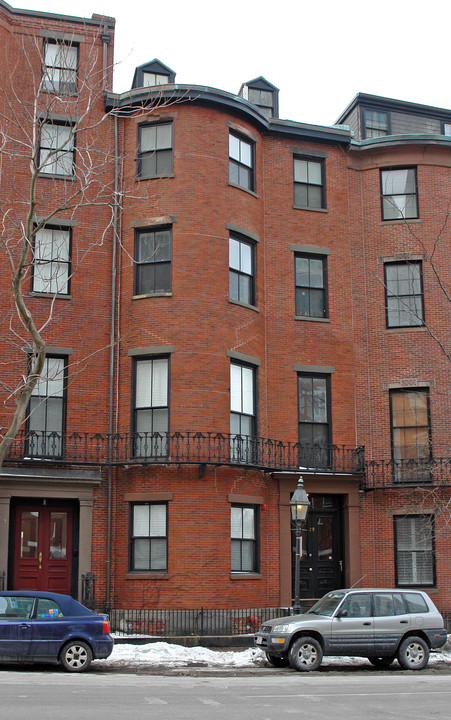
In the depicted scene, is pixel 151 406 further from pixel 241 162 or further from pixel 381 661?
pixel 381 661

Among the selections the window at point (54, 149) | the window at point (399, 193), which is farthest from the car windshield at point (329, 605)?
the window at point (54, 149)

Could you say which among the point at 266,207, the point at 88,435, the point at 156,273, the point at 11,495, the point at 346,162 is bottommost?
the point at 11,495

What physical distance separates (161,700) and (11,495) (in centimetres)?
960

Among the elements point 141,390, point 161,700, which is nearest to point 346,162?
point 141,390

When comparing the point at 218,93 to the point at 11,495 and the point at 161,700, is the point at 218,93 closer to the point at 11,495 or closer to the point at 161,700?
the point at 11,495

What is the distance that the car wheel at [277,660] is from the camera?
17.3 metres

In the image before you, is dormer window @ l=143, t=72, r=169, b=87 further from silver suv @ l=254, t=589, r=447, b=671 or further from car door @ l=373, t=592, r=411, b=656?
car door @ l=373, t=592, r=411, b=656

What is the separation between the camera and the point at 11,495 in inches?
821

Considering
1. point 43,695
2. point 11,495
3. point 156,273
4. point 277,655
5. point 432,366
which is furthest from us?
point 432,366

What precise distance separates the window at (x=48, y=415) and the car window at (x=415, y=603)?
8985 mm

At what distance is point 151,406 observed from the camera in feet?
71.5

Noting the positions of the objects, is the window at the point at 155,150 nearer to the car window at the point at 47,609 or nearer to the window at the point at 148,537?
the window at the point at 148,537

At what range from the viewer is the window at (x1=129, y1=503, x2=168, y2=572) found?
2102 cm

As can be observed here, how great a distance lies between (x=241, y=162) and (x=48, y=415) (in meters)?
8.77
